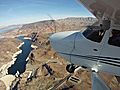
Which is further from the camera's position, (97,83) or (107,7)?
(97,83)

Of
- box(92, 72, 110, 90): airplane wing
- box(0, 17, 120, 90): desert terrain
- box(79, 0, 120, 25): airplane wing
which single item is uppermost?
box(79, 0, 120, 25): airplane wing

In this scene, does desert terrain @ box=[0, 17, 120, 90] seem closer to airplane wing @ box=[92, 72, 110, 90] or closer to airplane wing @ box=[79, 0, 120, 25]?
airplane wing @ box=[79, 0, 120, 25]

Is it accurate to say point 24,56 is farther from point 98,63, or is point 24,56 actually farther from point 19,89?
point 98,63

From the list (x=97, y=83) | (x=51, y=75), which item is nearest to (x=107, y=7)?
(x=97, y=83)

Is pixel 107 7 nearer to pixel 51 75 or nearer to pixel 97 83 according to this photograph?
pixel 97 83

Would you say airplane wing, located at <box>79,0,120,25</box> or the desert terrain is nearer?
airplane wing, located at <box>79,0,120,25</box>

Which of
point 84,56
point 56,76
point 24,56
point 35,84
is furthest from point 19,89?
point 84,56

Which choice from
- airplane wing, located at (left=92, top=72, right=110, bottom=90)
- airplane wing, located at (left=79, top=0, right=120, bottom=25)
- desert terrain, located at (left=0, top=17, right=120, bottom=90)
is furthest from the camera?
desert terrain, located at (left=0, top=17, right=120, bottom=90)

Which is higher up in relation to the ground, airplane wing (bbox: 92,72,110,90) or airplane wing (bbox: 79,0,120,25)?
airplane wing (bbox: 79,0,120,25)

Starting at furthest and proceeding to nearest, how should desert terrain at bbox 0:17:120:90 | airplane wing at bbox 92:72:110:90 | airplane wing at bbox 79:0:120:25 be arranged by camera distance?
1. desert terrain at bbox 0:17:120:90
2. airplane wing at bbox 92:72:110:90
3. airplane wing at bbox 79:0:120:25

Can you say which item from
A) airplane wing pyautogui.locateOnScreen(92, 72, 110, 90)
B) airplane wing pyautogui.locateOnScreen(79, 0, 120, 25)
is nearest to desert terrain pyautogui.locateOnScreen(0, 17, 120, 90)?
airplane wing pyautogui.locateOnScreen(79, 0, 120, 25)
